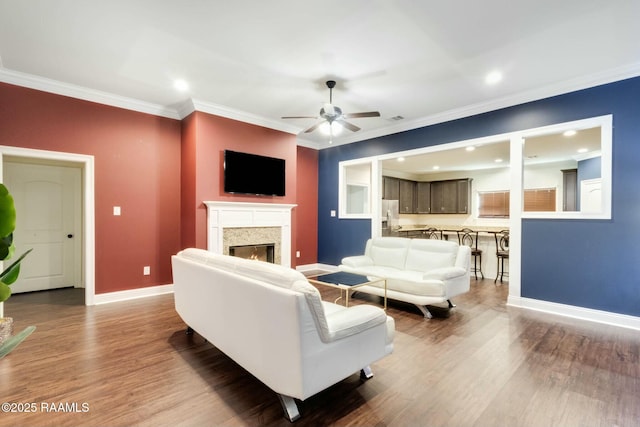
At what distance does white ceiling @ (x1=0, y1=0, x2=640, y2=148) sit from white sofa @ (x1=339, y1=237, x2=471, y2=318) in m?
2.15

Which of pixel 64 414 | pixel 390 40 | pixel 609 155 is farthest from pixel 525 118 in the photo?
pixel 64 414

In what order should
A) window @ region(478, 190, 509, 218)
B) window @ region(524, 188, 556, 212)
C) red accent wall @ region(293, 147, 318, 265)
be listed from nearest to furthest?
1. red accent wall @ region(293, 147, 318, 265)
2. window @ region(524, 188, 556, 212)
3. window @ region(478, 190, 509, 218)

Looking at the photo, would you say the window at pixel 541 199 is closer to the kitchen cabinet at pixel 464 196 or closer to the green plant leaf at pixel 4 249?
the kitchen cabinet at pixel 464 196

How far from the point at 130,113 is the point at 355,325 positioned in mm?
4480

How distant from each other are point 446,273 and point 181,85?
4.11 m

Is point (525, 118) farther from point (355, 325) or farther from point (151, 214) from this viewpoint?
point (151, 214)

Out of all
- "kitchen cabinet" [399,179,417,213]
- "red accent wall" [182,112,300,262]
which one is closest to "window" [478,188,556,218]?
"kitchen cabinet" [399,179,417,213]

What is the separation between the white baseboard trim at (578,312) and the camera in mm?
3350

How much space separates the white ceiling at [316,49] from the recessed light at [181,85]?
0.07 m

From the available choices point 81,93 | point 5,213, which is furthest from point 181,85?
point 5,213

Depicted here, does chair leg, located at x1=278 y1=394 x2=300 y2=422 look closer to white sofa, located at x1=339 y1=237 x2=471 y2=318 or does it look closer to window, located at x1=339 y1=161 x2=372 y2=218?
white sofa, located at x1=339 y1=237 x2=471 y2=318

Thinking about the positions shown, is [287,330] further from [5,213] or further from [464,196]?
[464,196]

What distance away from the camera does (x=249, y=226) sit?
197 inches

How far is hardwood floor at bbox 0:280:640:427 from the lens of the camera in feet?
6.05
